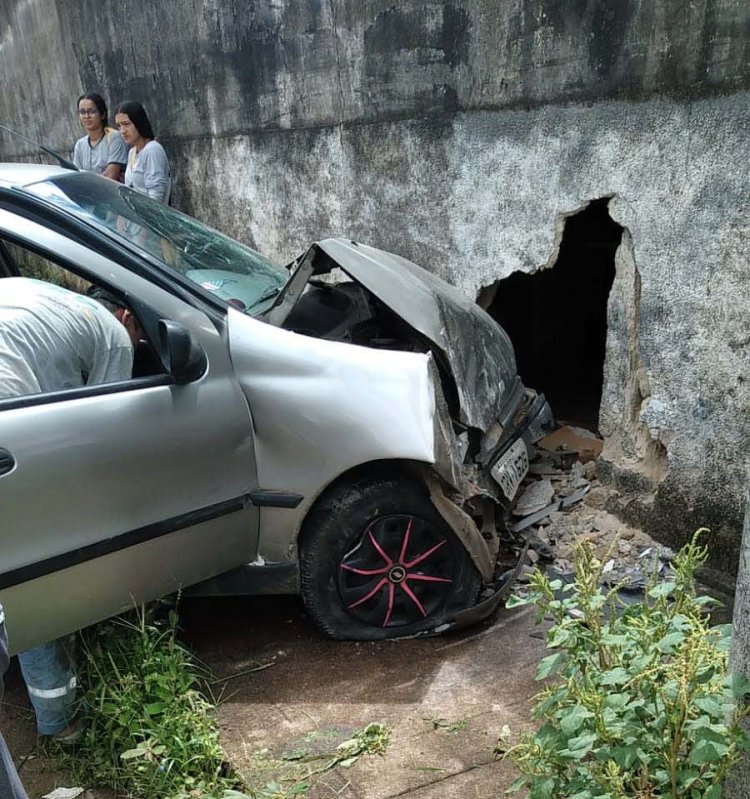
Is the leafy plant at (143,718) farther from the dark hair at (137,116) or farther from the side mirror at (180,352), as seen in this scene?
the dark hair at (137,116)

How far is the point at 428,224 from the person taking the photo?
15.1 ft

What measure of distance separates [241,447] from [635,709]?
159cm

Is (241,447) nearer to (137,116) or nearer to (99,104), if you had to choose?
(137,116)

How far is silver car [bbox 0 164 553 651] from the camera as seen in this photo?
2.45m

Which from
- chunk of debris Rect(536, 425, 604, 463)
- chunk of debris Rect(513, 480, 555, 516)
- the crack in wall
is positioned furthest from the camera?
chunk of debris Rect(536, 425, 604, 463)

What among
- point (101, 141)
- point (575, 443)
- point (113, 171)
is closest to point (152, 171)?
point (113, 171)

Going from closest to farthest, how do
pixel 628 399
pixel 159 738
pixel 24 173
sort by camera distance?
pixel 159 738
pixel 24 173
pixel 628 399

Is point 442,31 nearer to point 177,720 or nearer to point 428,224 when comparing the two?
point 428,224

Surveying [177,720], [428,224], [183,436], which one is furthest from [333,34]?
[177,720]

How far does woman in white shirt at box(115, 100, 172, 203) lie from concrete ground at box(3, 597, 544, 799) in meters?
3.53

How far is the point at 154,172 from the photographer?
584 cm

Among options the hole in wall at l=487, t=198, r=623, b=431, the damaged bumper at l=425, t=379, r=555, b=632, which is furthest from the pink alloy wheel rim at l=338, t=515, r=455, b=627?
the hole in wall at l=487, t=198, r=623, b=431

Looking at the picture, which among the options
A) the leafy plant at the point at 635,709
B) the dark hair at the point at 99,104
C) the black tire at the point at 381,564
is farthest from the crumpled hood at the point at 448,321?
the dark hair at the point at 99,104

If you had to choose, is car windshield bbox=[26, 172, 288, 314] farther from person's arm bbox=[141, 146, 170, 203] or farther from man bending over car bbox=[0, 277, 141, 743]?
person's arm bbox=[141, 146, 170, 203]
